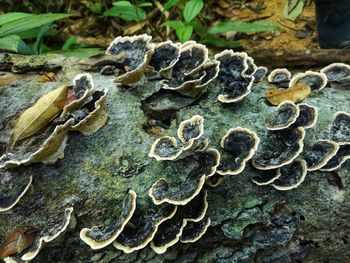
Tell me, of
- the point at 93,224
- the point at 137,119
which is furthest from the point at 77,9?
the point at 93,224

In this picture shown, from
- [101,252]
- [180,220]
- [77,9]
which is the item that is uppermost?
[180,220]

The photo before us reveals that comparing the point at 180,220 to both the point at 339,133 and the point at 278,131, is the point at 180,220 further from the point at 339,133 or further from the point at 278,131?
the point at 339,133

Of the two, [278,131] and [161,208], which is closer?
[161,208]

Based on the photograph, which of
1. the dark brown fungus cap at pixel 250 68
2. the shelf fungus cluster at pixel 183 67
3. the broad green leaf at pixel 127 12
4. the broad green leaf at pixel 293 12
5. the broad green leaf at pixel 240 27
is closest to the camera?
the shelf fungus cluster at pixel 183 67

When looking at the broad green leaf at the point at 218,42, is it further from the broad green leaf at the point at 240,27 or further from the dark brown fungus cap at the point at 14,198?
the dark brown fungus cap at the point at 14,198

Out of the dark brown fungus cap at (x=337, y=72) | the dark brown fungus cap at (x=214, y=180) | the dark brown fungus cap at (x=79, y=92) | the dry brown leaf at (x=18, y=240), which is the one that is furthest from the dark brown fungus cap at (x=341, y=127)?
the dry brown leaf at (x=18, y=240)

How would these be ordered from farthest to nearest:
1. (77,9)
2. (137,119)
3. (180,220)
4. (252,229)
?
(77,9) → (137,119) → (252,229) → (180,220)

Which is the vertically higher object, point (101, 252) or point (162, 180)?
point (162, 180)
